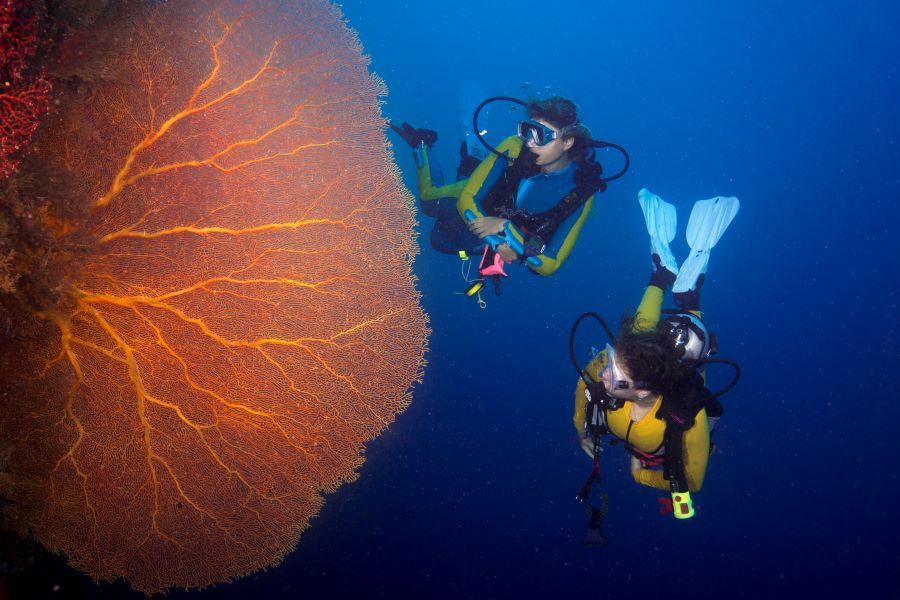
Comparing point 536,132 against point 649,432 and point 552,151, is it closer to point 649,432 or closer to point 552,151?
point 552,151

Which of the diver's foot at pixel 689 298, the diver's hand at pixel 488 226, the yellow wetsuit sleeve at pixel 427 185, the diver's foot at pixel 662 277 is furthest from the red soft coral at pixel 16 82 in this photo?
the diver's foot at pixel 689 298

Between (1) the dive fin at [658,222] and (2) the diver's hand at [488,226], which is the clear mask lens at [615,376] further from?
(1) the dive fin at [658,222]

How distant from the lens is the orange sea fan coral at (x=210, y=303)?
3.40 m

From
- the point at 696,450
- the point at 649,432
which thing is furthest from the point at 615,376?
the point at 696,450

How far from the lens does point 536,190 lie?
18.4 ft

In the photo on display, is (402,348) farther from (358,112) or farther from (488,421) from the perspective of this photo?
(488,421)

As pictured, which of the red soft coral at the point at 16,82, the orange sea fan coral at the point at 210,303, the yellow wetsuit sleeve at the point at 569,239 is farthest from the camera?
the yellow wetsuit sleeve at the point at 569,239

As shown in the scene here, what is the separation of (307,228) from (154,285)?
1376mm

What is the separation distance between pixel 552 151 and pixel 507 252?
1302 millimetres

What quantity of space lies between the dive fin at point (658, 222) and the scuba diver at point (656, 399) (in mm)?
945

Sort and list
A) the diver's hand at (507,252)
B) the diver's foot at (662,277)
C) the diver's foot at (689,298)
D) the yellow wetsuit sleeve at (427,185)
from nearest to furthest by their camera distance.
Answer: the diver's hand at (507,252), the diver's foot at (662,277), the diver's foot at (689,298), the yellow wetsuit sleeve at (427,185)

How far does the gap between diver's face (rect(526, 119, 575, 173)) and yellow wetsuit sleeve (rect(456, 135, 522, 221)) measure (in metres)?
0.28

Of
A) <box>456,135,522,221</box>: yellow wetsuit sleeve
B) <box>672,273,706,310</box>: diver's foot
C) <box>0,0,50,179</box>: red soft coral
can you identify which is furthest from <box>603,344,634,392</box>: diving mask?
<box>0,0,50,179</box>: red soft coral

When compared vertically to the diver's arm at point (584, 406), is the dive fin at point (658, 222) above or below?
above
